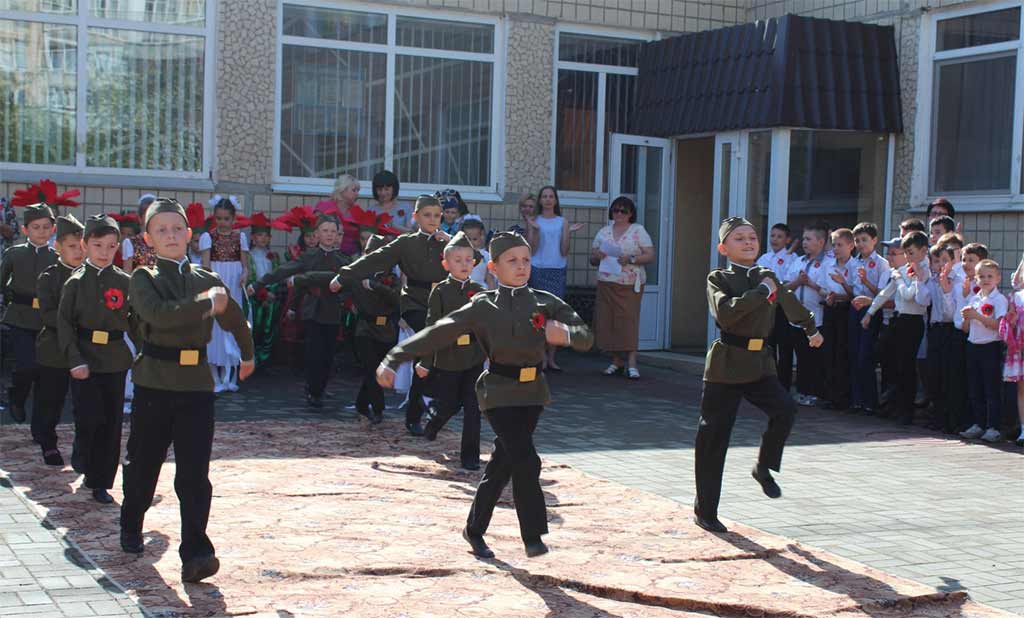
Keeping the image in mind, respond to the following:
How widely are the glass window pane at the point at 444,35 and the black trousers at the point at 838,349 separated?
18.9ft

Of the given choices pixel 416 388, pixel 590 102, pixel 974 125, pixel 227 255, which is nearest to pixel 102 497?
pixel 416 388

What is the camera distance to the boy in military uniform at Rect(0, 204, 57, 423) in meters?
9.27

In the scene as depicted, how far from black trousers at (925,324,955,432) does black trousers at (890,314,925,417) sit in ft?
0.77

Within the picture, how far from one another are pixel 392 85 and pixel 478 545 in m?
10.1

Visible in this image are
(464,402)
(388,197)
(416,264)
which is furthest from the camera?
(388,197)

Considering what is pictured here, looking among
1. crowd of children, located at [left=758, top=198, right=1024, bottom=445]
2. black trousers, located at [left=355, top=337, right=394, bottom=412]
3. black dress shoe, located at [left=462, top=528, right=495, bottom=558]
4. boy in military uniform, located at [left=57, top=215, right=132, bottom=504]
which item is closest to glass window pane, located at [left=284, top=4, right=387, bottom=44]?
crowd of children, located at [left=758, top=198, right=1024, bottom=445]

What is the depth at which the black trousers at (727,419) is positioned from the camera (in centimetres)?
721

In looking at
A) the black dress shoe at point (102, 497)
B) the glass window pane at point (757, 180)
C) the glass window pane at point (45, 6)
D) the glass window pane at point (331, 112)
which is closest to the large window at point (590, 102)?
the glass window pane at point (331, 112)

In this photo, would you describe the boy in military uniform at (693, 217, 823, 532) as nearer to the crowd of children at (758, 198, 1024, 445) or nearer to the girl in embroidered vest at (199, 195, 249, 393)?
the crowd of children at (758, 198, 1024, 445)

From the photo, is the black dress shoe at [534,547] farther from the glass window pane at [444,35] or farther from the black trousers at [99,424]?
the glass window pane at [444,35]

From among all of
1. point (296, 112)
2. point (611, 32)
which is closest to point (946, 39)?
point (611, 32)

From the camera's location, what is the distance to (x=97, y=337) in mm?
7621

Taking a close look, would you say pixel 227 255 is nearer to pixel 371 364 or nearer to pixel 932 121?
pixel 371 364

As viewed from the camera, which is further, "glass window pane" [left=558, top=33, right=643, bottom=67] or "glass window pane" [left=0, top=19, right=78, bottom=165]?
"glass window pane" [left=558, top=33, right=643, bottom=67]
